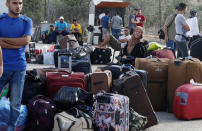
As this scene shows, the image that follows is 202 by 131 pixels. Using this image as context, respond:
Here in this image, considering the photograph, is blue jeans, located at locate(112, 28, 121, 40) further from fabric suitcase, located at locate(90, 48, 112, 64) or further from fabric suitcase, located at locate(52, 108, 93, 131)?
fabric suitcase, located at locate(52, 108, 93, 131)

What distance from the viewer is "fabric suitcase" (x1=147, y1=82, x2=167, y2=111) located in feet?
21.5

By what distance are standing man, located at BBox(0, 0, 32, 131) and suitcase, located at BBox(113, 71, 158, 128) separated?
5.27 ft

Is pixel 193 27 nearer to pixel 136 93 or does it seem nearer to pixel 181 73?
pixel 181 73

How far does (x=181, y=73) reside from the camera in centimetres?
638

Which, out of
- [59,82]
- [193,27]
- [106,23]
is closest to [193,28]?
[193,27]

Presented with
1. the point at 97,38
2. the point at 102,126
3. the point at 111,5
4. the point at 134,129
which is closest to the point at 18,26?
the point at 102,126

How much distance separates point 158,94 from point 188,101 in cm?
74

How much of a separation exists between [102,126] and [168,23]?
17.5ft

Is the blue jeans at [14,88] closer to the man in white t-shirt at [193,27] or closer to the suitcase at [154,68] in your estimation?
the suitcase at [154,68]

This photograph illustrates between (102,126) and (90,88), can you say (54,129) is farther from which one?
(90,88)

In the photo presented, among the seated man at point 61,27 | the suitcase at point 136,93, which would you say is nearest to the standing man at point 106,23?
the seated man at point 61,27

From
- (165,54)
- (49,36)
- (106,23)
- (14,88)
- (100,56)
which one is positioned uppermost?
(106,23)

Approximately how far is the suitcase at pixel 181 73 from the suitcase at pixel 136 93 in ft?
3.63

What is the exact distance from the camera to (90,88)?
577 cm
